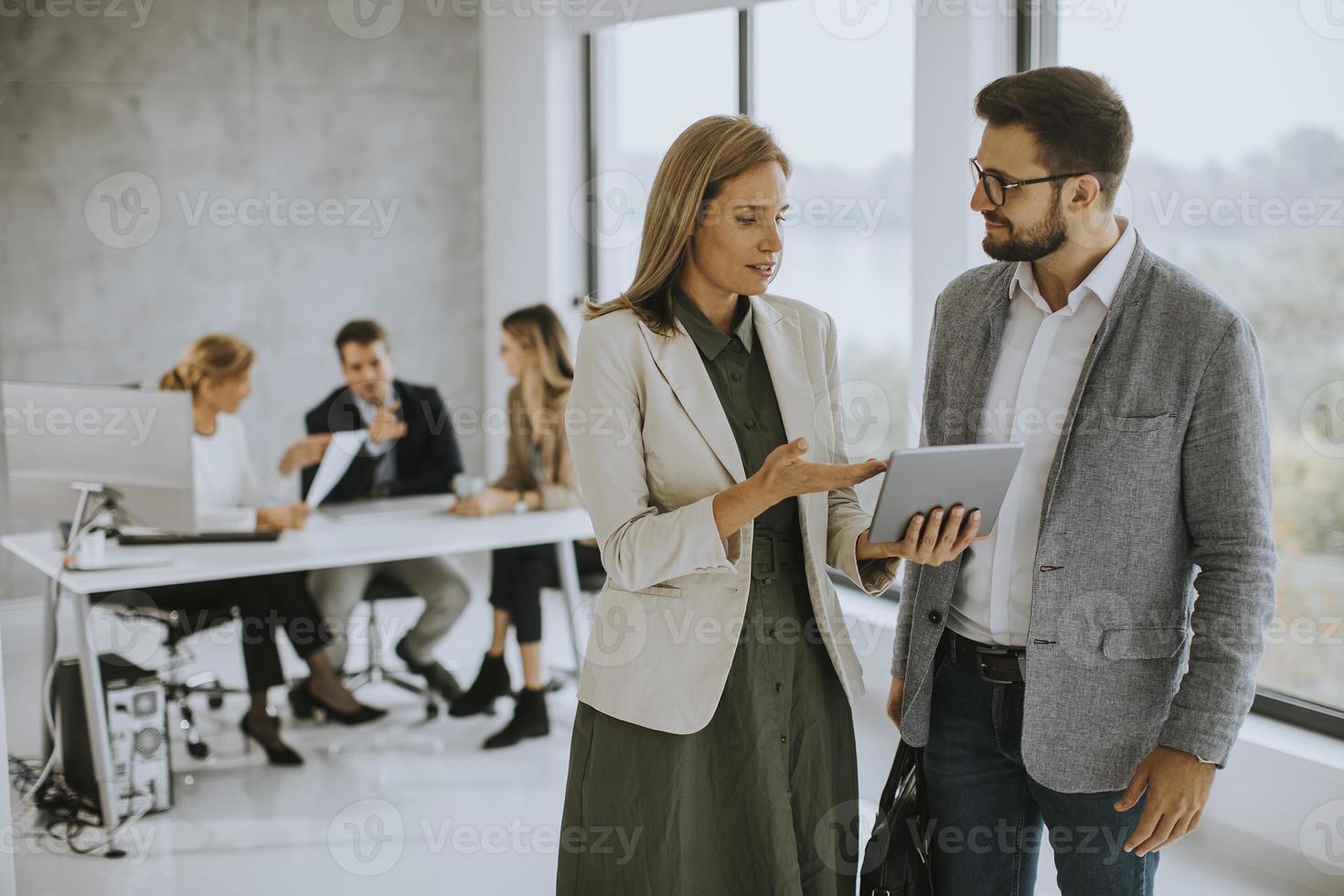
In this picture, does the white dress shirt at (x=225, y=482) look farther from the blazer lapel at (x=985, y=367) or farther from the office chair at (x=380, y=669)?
the blazer lapel at (x=985, y=367)

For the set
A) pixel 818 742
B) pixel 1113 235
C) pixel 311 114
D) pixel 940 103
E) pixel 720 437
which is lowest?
pixel 818 742

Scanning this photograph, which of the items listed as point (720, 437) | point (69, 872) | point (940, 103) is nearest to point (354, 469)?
point (69, 872)

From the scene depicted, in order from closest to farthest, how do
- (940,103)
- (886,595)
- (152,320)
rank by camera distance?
(940,103) → (886,595) → (152,320)

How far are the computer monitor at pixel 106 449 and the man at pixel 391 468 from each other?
0.88 m

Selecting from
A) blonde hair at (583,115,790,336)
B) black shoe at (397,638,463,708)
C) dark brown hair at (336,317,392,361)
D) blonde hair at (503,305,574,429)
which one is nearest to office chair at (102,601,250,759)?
black shoe at (397,638,463,708)

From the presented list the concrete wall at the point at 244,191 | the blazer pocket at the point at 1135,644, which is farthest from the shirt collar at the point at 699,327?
the concrete wall at the point at 244,191

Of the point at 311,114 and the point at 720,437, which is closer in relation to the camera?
the point at 720,437

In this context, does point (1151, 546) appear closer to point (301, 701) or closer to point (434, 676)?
point (434, 676)

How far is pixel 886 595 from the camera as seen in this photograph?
4.50 metres

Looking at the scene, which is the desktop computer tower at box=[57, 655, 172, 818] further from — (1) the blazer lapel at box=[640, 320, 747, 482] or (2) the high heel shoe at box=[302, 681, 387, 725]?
(1) the blazer lapel at box=[640, 320, 747, 482]

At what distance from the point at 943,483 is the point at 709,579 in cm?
40

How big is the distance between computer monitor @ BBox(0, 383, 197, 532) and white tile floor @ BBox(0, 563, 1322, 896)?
2.88 feet

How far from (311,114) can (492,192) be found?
3.31 feet

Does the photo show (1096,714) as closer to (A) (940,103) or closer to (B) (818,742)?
(B) (818,742)
